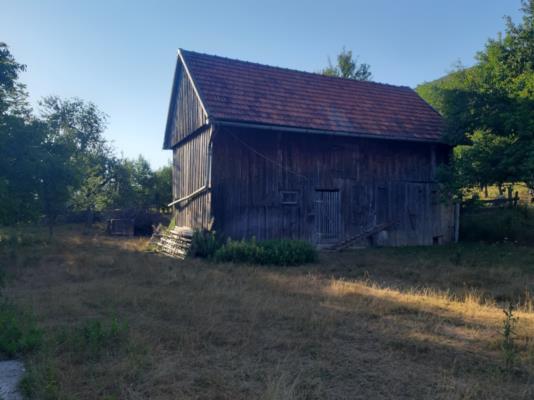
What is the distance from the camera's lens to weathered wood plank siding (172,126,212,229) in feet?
48.6

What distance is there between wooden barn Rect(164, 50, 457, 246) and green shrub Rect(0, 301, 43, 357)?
862 centimetres

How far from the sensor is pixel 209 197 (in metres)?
14.3

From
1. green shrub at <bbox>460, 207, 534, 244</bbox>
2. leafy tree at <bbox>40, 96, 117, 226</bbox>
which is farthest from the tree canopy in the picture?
green shrub at <bbox>460, 207, 534, 244</bbox>

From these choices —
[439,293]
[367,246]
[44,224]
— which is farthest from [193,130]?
[44,224]

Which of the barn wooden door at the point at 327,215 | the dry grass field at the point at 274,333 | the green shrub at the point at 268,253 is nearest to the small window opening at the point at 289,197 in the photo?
the barn wooden door at the point at 327,215

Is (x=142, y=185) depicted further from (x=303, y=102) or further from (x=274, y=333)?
(x=274, y=333)

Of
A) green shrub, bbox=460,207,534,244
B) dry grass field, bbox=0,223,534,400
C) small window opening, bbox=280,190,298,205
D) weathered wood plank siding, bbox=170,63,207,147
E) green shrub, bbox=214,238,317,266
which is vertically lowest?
dry grass field, bbox=0,223,534,400

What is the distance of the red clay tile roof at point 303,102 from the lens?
1469 centimetres

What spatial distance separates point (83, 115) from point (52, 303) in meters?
38.8

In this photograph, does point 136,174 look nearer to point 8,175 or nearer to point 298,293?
point 8,175

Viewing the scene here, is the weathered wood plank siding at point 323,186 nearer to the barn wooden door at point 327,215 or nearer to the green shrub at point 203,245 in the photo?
the barn wooden door at point 327,215

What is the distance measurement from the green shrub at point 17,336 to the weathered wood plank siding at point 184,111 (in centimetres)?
981

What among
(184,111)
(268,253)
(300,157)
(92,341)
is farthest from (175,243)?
(92,341)

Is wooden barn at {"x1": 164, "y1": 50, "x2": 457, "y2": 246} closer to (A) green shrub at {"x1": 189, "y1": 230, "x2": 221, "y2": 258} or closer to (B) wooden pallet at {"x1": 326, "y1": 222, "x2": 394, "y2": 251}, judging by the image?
(B) wooden pallet at {"x1": 326, "y1": 222, "x2": 394, "y2": 251}
